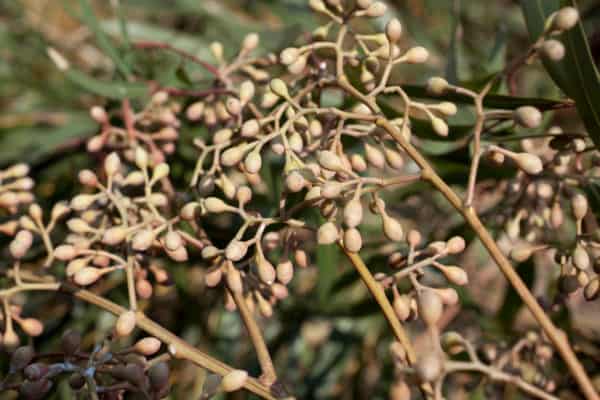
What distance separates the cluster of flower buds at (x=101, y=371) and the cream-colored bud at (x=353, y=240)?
0.14 m

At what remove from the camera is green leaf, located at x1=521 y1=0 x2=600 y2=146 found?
1.74 ft

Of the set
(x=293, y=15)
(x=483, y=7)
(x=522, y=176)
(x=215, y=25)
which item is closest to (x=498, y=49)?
(x=522, y=176)

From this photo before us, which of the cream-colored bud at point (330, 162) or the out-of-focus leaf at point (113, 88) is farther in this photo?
the out-of-focus leaf at point (113, 88)

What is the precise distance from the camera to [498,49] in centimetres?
88

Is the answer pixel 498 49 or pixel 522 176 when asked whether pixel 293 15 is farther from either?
pixel 522 176

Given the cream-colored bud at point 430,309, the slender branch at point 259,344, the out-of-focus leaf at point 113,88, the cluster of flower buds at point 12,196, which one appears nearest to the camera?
the cream-colored bud at point 430,309

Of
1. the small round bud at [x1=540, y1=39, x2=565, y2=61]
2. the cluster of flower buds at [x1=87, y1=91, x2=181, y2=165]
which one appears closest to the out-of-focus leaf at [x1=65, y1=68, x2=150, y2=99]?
the cluster of flower buds at [x1=87, y1=91, x2=181, y2=165]

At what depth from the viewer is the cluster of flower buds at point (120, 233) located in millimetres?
547

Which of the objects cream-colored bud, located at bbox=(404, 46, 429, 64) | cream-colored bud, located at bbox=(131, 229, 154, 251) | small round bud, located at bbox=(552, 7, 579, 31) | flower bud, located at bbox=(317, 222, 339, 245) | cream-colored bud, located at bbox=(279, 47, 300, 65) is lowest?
cream-colored bud, located at bbox=(131, 229, 154, 251)

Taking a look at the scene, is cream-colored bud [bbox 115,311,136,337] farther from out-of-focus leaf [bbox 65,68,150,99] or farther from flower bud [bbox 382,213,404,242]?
out-of-focus leaf [bbox 65,68,150,99]

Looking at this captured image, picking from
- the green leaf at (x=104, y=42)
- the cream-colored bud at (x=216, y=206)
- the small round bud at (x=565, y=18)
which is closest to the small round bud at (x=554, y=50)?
the small round bud at (x=565, y=18)

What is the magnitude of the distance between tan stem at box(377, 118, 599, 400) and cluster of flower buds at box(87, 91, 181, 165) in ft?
1.12

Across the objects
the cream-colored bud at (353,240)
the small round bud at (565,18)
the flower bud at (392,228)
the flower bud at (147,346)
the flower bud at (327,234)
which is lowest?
the flower bud at (147,346)

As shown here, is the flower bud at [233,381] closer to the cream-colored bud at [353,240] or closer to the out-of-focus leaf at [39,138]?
the cream-colored bud at [353,240]
